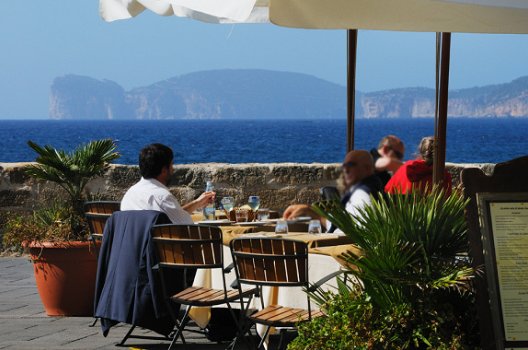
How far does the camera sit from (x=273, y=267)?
5.06 meters

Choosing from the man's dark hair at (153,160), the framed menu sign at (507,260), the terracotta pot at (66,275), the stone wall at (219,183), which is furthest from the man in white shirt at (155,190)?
the stone wall at (219,183)

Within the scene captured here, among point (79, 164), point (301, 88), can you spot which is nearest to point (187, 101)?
point (301, 88)

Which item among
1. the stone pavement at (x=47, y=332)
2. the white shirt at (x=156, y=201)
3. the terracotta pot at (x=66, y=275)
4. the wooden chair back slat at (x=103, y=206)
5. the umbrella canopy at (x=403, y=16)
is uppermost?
the umbrella canopy at (x=403, y=16)

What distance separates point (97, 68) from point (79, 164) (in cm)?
9891

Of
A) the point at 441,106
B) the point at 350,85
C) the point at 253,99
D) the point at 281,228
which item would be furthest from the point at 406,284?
the point at 253,99

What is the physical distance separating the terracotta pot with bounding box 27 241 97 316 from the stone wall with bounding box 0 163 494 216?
7.66ft

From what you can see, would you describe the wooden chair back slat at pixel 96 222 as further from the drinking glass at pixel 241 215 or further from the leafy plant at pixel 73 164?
the drinking glass at pixel 241 215

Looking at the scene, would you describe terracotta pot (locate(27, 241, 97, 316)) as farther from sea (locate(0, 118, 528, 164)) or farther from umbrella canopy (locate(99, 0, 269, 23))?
sea (locate(0, 118, 528, 164))

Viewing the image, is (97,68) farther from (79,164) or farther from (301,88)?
(79,164)

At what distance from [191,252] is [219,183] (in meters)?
3.91

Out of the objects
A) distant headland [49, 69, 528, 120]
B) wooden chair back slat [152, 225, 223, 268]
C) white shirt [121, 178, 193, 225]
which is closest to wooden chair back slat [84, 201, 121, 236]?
white shirt [121, 178, 193, 225]

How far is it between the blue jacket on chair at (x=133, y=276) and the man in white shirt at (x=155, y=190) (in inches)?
7.2

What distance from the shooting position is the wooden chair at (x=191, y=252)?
5609mm

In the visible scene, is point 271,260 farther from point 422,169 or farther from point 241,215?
point 422,169
